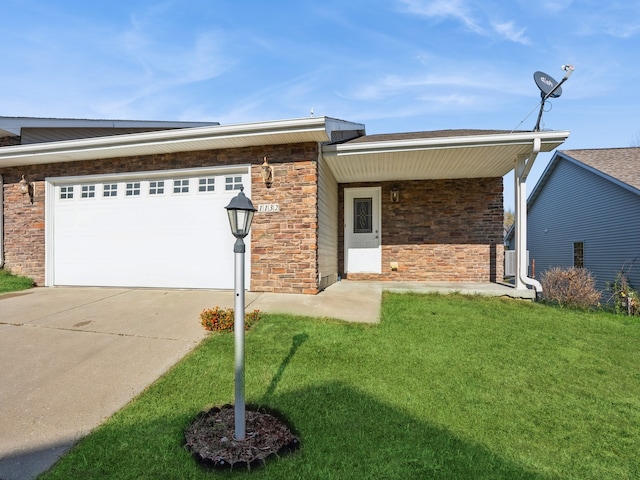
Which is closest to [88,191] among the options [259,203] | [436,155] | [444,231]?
[259,203]

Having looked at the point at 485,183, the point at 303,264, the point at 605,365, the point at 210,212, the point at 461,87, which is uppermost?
the point at 461,87

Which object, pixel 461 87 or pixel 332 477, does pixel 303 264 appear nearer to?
pixel 332 477

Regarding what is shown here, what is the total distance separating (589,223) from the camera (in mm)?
11727

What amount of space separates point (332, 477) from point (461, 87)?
32.2 feet

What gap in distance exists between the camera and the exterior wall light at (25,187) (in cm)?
716

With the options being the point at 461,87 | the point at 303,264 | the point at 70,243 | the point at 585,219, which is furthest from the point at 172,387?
the point at 585,219

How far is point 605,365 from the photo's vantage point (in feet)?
11.6

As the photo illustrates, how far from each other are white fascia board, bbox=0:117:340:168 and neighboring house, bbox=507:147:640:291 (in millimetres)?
10056

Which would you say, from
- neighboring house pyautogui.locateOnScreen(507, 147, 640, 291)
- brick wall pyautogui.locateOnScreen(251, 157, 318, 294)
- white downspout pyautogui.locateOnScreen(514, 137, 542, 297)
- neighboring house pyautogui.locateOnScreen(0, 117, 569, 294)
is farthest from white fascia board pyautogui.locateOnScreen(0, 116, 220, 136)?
neighboring house pyautogui.locateOnScreen(507, 147, 640, 291)

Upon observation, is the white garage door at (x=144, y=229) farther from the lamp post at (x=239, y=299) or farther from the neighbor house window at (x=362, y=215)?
the lamp post at (x=239, y=299)

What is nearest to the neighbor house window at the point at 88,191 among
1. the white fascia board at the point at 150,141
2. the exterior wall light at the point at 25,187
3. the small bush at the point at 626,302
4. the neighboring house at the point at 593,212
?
the white fascia board at the point at 150,141

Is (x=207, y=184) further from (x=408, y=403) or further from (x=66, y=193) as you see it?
(x=408, y=403)

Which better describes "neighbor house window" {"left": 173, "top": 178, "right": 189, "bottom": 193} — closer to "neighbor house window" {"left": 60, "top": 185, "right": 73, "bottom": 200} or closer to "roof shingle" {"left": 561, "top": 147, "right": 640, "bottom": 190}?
"neighbor house window" {"left": 60, "top": 185, "right": 73, "bottom": 200}

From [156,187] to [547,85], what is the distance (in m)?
9.17
